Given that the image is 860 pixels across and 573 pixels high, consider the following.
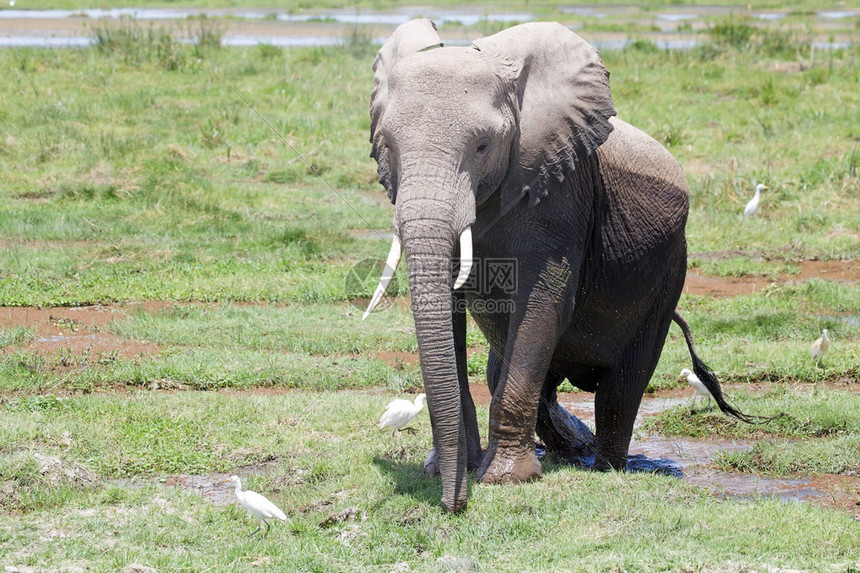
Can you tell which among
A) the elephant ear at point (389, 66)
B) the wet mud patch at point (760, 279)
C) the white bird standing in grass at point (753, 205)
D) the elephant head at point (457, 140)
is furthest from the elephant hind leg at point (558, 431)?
the white bird standing in grass at point (753, 205)

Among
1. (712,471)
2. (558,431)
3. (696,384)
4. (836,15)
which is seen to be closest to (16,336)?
(558,431)

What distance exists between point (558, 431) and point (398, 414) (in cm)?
113

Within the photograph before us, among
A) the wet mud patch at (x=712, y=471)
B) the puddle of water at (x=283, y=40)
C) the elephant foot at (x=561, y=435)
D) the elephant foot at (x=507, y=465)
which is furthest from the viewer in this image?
the puddle of water at (x=283, y=40)

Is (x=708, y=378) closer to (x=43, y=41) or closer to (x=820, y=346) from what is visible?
(x=820, y=346)

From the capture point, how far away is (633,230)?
22.1ft

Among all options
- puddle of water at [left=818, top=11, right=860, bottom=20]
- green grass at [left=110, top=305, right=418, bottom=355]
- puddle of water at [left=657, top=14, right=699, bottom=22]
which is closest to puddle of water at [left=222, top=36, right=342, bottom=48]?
puddle of water at [left=657, top=14, right=699, bottom=22]

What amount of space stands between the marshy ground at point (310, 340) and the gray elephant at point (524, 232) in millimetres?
460

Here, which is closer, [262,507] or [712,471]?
[262,507]

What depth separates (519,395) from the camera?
6047 millimetres

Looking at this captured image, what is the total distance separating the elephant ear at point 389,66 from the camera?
230 inches

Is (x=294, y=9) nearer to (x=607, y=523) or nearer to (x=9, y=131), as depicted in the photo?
(x=9, y=131)

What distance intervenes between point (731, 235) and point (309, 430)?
7.88m

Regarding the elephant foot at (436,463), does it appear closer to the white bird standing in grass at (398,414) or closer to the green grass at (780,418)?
the white bird standing in grass at (398,414)

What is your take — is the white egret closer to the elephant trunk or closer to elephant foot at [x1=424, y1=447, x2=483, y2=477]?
elephant foot at [x1=424, y1=447, x2=483, y2=477]
